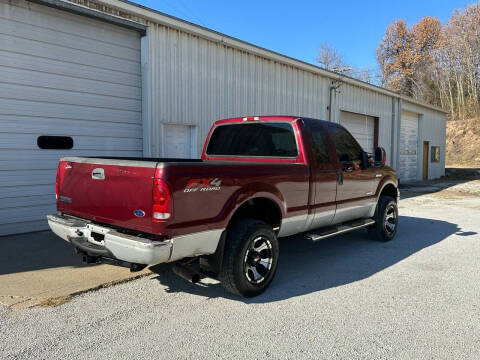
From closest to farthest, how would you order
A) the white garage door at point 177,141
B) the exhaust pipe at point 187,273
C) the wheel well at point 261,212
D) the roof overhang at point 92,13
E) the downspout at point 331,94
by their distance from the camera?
1. the exhaust pipe at point 187,273
2. the wheel well at point 261,212
3. the roof overhang at point 92,13
4. the white garage door at point 177,141
5. the downspout at point 331,94

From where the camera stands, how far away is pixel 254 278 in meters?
3.98

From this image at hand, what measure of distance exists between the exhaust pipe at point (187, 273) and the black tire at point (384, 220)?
154 inches

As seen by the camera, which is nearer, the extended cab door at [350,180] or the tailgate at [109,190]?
the tailgate at [109,190]

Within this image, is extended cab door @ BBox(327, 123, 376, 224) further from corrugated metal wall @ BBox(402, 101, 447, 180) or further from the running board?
corrugated metal wall @ BBox(402, 101, 447, 180)

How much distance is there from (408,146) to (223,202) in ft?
65.5

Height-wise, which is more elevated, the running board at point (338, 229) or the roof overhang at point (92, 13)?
the roof overhang at point (92, 13)

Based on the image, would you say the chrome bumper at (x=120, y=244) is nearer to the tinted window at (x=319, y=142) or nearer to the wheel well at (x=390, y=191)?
the tinted window at (x=319, y=142)

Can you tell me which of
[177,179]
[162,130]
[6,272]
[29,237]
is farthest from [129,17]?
[177,179]

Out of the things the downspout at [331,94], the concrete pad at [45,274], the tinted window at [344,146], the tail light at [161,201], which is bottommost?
the concrete pad at [45,274]

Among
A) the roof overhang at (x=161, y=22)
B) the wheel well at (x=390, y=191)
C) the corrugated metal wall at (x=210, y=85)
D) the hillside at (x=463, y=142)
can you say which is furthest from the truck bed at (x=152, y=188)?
the hillside at (x=463, y=142)

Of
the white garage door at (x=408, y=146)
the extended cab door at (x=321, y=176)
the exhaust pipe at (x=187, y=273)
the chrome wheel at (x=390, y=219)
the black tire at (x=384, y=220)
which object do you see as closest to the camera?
the exhaust pipe at (x=187, y=273)

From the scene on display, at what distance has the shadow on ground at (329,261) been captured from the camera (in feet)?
13.9

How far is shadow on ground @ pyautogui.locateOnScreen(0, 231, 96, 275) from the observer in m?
4.94

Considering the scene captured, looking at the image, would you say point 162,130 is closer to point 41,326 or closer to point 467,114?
point 41,326
